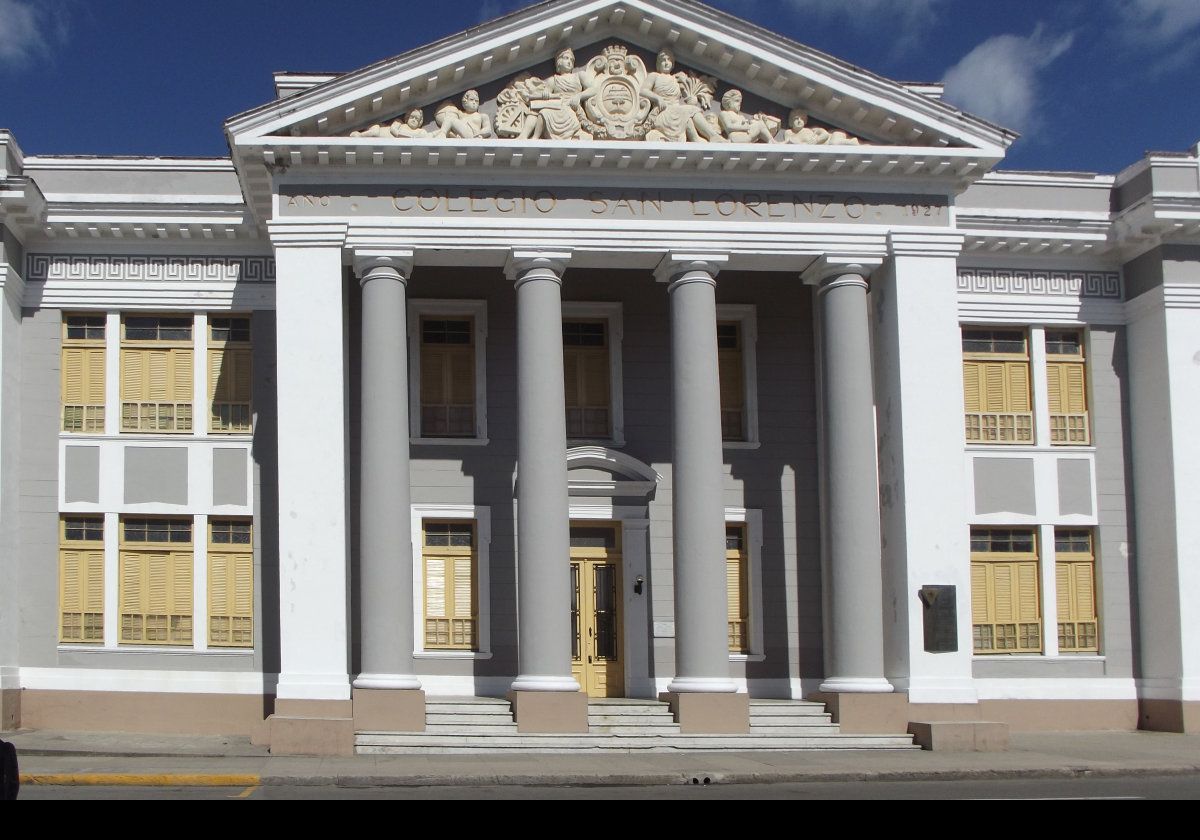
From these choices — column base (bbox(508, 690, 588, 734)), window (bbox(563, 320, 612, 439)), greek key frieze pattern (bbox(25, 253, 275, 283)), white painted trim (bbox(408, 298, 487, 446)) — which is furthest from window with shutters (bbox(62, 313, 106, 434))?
column base (bbox(508, 690, 588, 734))

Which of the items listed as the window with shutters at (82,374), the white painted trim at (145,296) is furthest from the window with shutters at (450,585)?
the window with shutters at (82,374)

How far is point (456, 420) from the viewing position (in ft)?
69.3

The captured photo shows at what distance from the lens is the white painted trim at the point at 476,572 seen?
2045cm

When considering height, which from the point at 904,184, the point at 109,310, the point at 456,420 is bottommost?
the point at 456,420

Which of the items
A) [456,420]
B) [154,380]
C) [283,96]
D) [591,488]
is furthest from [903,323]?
[154,380]

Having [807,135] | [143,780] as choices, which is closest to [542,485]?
[807,135]

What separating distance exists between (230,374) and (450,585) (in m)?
4.65

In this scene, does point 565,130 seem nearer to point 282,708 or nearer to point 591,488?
point 591,488

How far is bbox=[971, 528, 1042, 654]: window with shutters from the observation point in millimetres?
21719

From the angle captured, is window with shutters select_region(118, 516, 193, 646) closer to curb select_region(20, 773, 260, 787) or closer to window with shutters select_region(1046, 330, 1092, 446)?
curb select_region(20, 773, 260, 787)

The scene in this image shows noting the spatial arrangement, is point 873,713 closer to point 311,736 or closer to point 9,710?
point 311,736

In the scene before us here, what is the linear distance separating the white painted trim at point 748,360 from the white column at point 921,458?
225 cm

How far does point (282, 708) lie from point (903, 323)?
9.82 meters

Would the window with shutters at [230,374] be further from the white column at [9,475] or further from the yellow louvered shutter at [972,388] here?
the yellow louvered shutter at [972,388]
